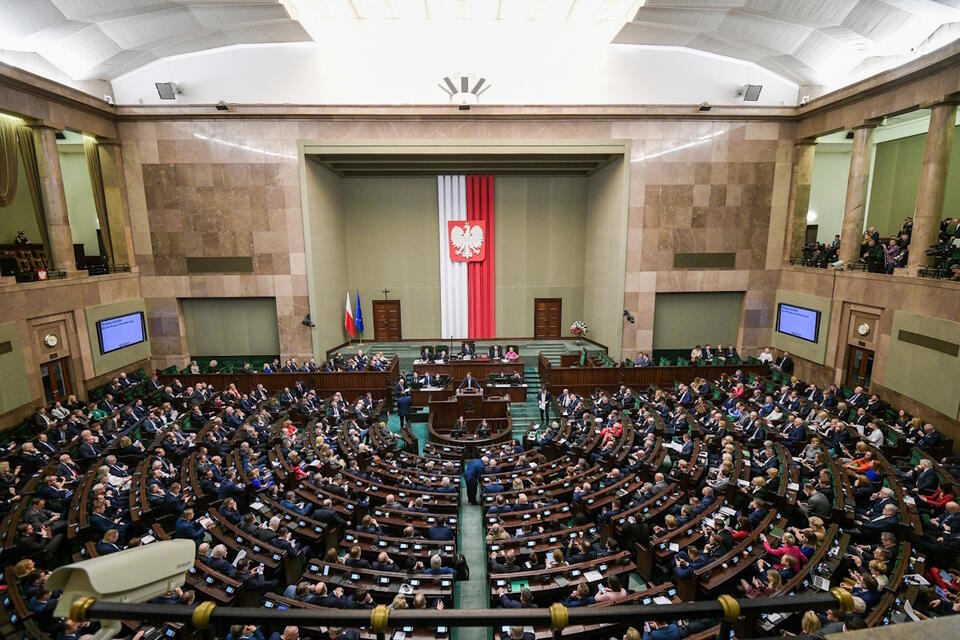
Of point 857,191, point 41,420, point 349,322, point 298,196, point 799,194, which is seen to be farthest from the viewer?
point 349,322

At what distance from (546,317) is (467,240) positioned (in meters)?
4.85

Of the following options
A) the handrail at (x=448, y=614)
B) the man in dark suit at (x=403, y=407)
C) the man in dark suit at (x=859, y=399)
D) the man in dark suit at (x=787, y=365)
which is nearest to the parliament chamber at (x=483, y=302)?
the man in dark suit at (x=787, y=365)

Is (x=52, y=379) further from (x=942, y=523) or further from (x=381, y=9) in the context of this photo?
(x=942, y=523)

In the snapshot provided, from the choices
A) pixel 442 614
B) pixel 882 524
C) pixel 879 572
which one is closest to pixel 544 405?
pixel 882 524

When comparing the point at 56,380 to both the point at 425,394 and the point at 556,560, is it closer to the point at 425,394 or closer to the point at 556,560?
the point at 425,394

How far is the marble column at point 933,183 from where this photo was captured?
1165 centimetres

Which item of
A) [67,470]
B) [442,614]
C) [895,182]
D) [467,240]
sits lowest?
[67,470]

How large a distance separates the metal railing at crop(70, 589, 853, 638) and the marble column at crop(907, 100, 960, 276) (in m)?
14.6

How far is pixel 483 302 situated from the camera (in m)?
20.6

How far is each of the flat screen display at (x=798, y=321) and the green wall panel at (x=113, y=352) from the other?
21947mm

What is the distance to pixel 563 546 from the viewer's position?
7055mm

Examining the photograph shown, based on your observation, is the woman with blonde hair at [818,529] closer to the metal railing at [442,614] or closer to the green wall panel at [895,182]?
the metal railing at [442,614]

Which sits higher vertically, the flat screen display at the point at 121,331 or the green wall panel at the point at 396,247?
the green wall panel at the point at 396,247

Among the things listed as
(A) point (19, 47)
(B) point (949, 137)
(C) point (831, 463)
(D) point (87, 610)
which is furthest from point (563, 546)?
(A) point (19, 47)
